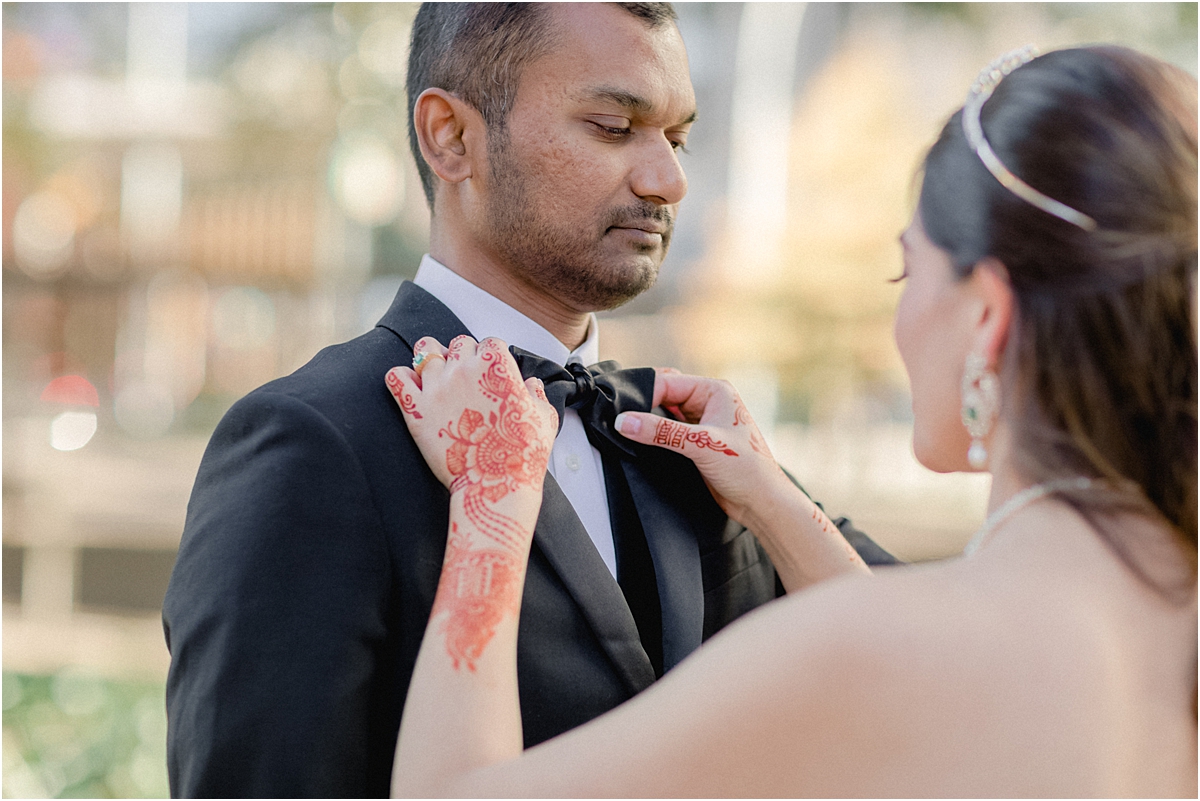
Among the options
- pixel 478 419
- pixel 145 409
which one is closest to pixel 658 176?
pixel 478 419

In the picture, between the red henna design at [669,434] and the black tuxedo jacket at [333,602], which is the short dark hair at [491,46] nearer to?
the black tuxedo jacket at [333,602]

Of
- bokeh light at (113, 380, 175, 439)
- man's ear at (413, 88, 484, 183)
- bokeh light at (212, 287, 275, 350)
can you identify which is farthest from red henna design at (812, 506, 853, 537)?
bokeh light at (212, 287, 275, 350)

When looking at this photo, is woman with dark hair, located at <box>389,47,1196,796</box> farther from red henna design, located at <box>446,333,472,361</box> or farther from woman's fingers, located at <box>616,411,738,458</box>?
woman's fingers, located at <box>616,411,738,458</box>

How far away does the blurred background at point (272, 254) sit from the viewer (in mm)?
7133

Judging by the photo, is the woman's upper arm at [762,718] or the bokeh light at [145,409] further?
the bokeh light at [145,409]

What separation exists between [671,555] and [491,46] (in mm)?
1086

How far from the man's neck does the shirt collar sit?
0.7 inches

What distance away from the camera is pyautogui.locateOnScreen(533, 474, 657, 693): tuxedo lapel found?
1.75 metres

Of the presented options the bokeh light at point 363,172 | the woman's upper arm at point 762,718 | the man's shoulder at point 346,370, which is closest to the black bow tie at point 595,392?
the man's shoulder at point 346,370

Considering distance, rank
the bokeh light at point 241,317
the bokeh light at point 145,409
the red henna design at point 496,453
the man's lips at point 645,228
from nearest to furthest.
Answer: the red henna design at point 496,453
the man's lips at point 645,228
the bokeh light at point 145,409
the bokeh light at point 241,317

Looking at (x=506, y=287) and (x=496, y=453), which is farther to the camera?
(x=506, y=287)

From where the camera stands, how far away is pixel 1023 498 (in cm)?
137

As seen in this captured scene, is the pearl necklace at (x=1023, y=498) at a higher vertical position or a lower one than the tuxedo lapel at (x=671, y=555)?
higher

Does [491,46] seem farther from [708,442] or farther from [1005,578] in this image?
[1005,578]
